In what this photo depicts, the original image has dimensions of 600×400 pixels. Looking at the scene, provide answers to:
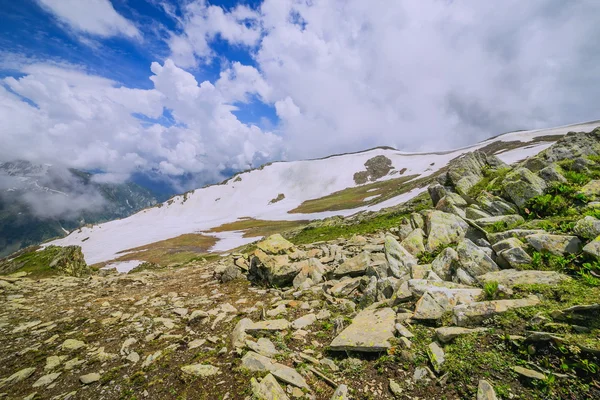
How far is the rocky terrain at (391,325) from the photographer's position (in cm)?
462

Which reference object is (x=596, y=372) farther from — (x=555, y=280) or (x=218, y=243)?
(x=218, y=243)

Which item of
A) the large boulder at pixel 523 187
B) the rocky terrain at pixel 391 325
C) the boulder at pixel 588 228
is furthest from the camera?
the large boulder at pixel 523 187

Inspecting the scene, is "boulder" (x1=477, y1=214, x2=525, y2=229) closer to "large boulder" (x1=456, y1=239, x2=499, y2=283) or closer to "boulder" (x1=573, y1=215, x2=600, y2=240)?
"large boulder" (x1=456, y1=239, x2=499, y2=283)

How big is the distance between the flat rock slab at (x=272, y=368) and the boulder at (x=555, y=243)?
710 cm

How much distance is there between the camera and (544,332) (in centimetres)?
457

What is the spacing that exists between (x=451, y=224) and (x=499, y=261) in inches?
138

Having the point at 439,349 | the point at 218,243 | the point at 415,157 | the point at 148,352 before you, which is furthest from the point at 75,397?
the point at 415,157

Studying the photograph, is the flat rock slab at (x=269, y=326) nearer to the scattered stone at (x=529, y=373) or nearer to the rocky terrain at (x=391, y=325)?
the rocky terrain at (x=391, y=325)

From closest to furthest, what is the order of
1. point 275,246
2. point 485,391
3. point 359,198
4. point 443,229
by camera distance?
1. point 485,391
2. point 443,229
3. point 275,246
4. point 359,198

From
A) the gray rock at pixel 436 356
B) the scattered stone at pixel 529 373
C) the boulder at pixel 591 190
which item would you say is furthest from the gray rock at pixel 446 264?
the boulder at pixel 591 190

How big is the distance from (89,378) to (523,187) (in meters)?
15.8

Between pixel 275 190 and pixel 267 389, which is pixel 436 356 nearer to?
pixel 267 389

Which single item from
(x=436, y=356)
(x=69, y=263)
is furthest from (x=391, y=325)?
(x=69, y=263)

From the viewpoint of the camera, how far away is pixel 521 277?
248 inches
